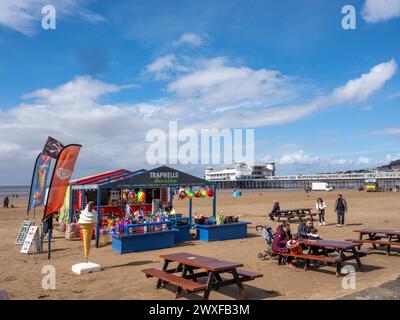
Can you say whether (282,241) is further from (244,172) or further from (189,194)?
(244,172)

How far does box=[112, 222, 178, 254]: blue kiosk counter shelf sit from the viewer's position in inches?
436

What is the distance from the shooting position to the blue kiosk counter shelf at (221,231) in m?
13.2

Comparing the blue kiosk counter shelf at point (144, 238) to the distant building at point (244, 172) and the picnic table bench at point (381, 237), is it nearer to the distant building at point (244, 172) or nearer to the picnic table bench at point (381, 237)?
the picnic table bench at point (381, 237)

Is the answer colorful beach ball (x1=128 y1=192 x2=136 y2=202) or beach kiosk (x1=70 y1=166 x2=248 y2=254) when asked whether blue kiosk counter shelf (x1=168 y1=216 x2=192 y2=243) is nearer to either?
beach kiosk (x1=70 y1=166 x2=248 y2=254)

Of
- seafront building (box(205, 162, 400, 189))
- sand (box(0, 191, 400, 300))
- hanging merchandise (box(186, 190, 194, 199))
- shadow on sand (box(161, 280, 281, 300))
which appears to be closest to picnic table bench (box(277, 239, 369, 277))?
sand (box(0, 191, 400, 300))

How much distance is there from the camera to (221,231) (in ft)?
44.3

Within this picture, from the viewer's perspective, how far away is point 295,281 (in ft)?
24.3

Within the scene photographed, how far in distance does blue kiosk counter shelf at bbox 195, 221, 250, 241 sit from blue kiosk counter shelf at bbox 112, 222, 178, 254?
140 centimetres

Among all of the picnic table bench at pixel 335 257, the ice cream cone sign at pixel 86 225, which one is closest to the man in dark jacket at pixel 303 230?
the picnic table bench at pixel 335 257

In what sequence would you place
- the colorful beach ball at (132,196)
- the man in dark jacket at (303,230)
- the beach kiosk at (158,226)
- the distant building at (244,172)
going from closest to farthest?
1. the man in dark jacket at (303,230)
2. the beach kiosk at (158,226)
3. the colorful beach ball at (132,196)
4. the distant building at (244,172)

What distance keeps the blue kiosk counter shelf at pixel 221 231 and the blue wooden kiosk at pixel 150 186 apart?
1.82 ft

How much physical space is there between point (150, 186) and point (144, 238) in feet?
6.55

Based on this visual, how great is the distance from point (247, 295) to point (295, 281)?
4.95 ft
